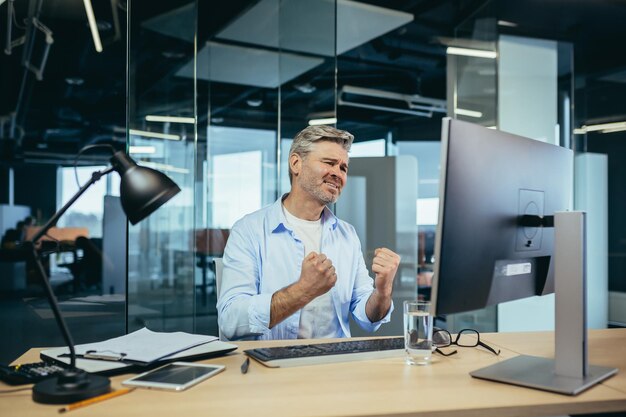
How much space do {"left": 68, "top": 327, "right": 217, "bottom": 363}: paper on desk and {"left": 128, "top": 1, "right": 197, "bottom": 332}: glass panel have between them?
2671 mm

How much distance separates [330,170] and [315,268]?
0.72m

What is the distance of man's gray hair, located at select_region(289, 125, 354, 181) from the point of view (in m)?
2.28

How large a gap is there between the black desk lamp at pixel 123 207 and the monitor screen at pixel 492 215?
0.63m

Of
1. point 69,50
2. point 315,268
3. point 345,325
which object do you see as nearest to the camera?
point 315,268

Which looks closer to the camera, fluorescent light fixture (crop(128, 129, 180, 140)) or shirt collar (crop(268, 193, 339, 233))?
shirt collar (crop(268, 193, 339, 233))

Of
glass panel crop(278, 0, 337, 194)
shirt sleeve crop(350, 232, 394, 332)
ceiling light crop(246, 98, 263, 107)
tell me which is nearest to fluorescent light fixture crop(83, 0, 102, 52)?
glass panel crop(278, 0, 337, 194)

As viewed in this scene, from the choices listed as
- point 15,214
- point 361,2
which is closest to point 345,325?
point 361,2

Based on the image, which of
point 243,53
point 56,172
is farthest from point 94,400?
point 243,53

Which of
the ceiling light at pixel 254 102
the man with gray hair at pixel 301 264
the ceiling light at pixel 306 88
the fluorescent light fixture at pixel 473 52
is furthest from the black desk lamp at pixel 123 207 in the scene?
the ceiling light at pixel 254 102

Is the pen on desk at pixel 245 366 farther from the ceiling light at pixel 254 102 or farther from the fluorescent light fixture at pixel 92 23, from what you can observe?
the ceiling light at pixel 254 102

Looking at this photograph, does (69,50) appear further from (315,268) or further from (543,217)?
(543,217)

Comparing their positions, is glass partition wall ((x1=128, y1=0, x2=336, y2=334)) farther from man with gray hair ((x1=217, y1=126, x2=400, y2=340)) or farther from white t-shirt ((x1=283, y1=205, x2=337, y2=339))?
white t-shirt ((x1=283, y1=205, x2=337, y2=339))

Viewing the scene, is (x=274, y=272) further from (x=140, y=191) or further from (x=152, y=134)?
(x=152, y=134)

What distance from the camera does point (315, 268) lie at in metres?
1.64
